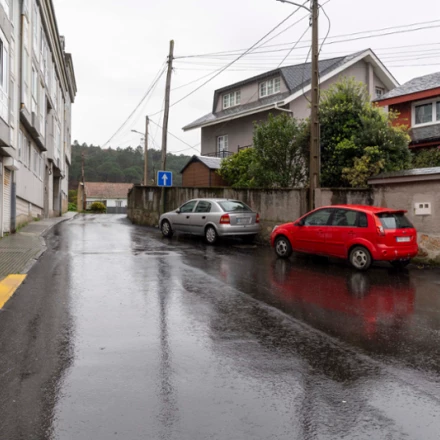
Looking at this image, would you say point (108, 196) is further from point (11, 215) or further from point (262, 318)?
point (262, 318)

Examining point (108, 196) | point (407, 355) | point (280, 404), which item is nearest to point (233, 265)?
point (407, 355)

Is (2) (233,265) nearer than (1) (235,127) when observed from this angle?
Yes

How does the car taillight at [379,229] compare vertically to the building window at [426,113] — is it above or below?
below

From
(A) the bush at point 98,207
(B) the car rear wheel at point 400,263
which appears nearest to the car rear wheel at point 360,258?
(B) the car rear wheel at point 400,263

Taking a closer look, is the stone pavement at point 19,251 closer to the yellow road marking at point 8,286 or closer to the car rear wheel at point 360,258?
the yellow road marking at point 8,286

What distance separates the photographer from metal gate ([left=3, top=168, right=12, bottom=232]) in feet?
53.9

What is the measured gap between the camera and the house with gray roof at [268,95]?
91.8ft

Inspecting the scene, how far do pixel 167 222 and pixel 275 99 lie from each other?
13.9m

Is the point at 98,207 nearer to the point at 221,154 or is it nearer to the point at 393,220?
the point at 221,154

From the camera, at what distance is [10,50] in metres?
15.6

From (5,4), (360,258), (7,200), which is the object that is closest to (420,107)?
(360,258)

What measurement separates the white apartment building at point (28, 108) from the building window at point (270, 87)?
44.1ft

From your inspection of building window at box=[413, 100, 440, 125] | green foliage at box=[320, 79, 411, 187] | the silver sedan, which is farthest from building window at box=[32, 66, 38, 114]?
building window at box=[413, 100, 440, 125]

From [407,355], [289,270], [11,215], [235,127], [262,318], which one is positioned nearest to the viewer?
[407,355]
